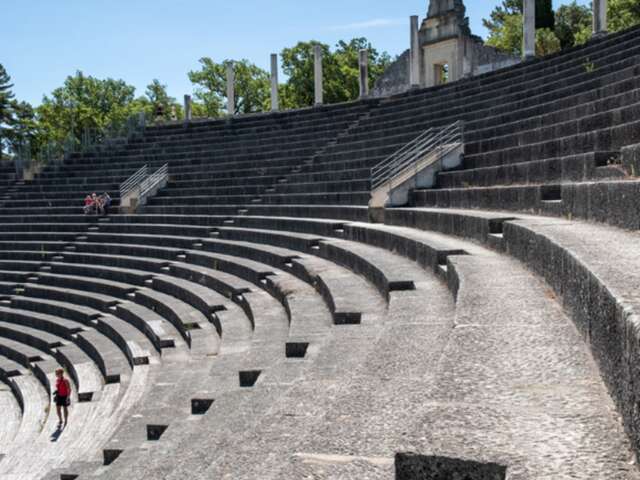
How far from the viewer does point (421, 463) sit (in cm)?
223

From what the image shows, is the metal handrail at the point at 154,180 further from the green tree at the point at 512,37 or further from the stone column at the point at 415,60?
the green tree at the point at 512,37

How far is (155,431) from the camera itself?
6301 mm

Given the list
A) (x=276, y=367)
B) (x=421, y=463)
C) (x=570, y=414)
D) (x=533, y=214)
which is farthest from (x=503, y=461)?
(x=533, y=214)

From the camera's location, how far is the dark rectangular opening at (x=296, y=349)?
6309 mm

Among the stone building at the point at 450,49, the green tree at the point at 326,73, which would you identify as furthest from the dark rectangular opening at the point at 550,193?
the green tree at the point at 326,73

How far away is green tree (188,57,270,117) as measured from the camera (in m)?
68.3

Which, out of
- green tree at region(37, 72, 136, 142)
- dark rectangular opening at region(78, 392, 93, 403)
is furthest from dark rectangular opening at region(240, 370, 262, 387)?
green tree at region(37, 72, 136, 142)

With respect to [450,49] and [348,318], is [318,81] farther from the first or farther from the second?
[348,318]

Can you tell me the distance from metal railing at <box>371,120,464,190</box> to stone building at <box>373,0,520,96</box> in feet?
33.4

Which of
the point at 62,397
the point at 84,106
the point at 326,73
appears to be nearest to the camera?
the point at 62,397

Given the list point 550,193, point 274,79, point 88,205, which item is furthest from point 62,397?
point 274,79

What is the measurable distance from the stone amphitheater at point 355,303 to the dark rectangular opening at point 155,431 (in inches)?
1.0

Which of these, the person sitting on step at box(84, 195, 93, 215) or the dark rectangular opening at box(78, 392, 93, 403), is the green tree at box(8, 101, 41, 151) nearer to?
the person sitting on step at box(84, 195, 93, 215)

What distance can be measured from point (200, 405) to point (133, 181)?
18.6 meters
